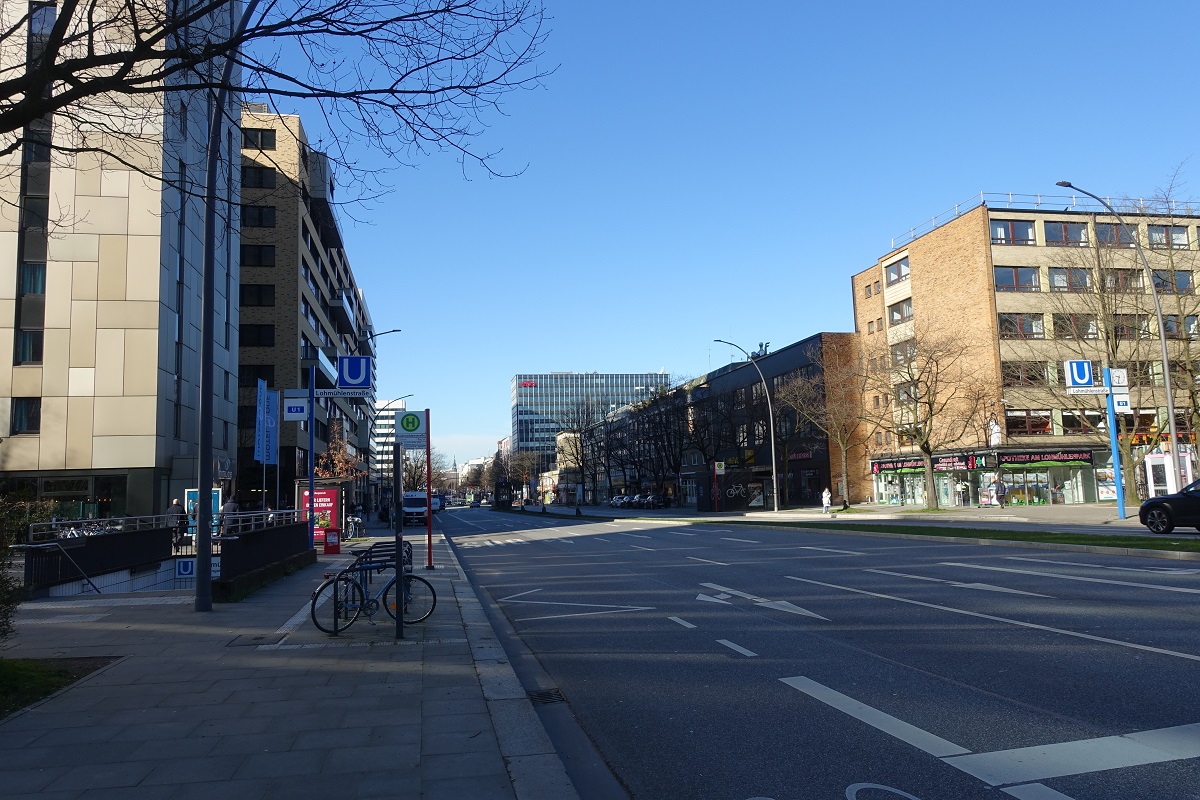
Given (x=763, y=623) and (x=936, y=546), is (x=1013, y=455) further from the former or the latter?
(x=763, y=623)

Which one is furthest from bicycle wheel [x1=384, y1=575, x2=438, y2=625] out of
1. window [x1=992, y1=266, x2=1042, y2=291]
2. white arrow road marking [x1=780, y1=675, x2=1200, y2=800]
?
window [x1=992, y1=266, x2=1042, y2=291]

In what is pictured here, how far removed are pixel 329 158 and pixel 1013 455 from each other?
50.3 m

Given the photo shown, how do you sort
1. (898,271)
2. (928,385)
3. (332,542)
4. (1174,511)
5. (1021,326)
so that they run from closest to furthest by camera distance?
1. (1174,511)
2. (332,542)
3. (928,385)
4. (1021,326)
5. (898,271)

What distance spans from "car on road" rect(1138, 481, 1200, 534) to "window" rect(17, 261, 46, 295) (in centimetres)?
3814

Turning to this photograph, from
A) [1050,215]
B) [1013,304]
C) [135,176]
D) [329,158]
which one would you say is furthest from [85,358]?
[1050,215]

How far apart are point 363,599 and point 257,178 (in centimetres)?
5010

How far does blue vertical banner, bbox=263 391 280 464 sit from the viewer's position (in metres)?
28.0

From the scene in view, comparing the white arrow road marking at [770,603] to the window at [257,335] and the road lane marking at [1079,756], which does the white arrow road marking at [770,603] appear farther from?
the window at [257,335]

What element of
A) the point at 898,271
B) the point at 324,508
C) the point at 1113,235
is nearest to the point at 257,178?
the point at 324,508

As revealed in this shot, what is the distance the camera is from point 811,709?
20.4 feet

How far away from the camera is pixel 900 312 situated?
60719 mm

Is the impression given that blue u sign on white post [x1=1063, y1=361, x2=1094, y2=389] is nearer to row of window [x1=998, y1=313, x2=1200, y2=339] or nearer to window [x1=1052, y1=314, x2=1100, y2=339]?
row of window [x1=998, y1=313, x2=1200, y2=339]

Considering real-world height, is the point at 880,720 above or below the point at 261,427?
below

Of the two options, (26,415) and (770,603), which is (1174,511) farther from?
(26,415)
